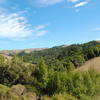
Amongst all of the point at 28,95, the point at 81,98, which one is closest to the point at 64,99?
the point at 81,98

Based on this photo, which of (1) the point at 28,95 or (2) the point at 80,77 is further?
(2) the point at 80,77

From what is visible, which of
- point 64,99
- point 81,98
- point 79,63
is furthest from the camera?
point 79,63

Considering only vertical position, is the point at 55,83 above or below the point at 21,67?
below

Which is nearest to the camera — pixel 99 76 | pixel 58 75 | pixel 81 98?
pixel 81 98

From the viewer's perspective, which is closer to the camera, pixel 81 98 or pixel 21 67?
pixel 81 98

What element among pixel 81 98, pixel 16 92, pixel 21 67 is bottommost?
pixel 81 98

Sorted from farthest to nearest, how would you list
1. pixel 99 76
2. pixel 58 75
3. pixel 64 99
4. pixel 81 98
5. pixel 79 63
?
pixel 79 63
pixel 99 76
pixel 58 75
pixel 81 98
pixel 64 99

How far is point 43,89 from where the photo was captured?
2820cm

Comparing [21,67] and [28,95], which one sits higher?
[21,67]

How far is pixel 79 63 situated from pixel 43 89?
60592 millimetres

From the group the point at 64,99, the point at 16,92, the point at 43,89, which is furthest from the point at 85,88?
the point at 16,92

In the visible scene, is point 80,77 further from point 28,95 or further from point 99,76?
point 28,95

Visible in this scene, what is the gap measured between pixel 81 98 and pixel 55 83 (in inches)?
171

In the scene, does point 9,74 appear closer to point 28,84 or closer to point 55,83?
point 28,84
